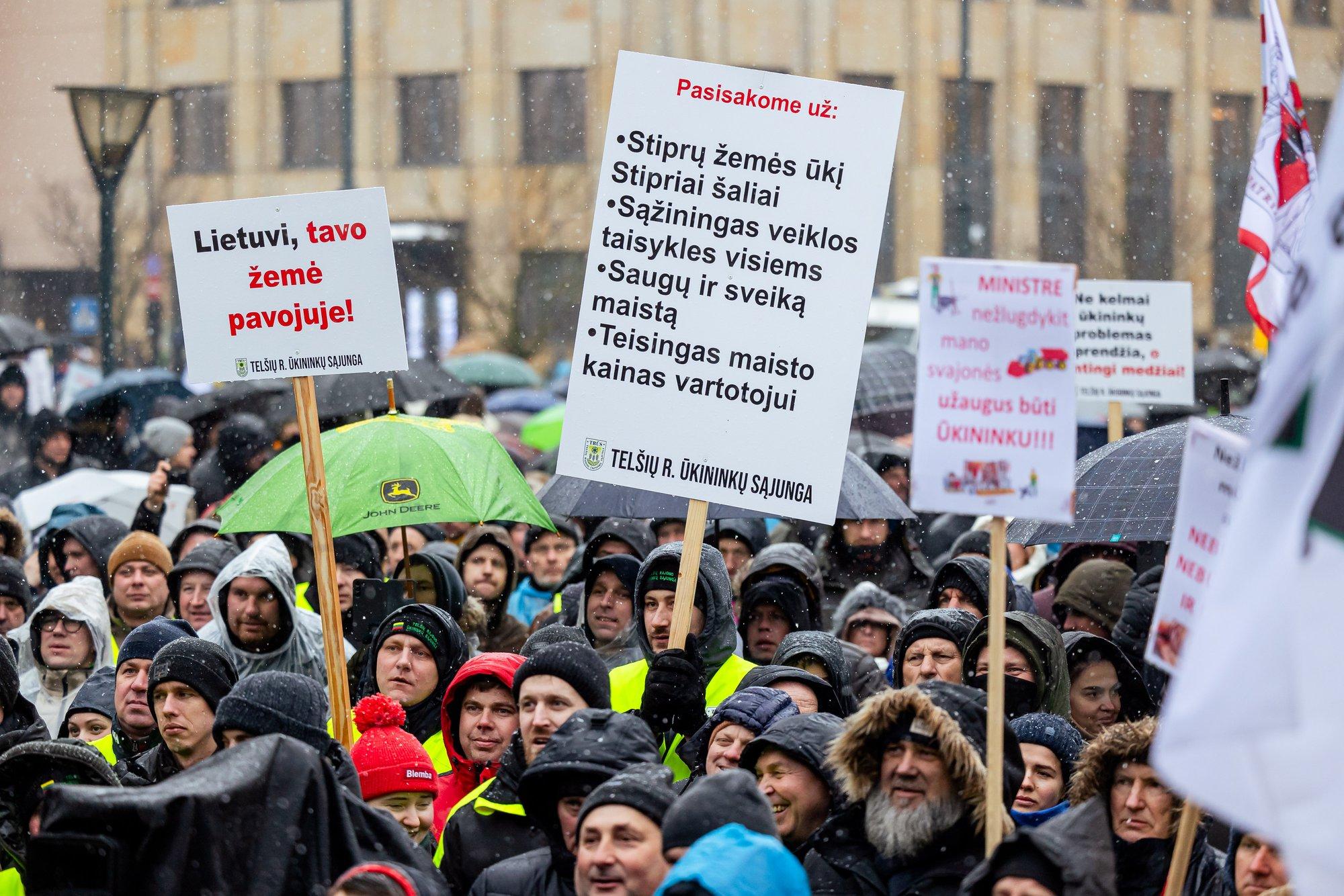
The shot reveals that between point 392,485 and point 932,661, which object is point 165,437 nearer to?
point 392,485

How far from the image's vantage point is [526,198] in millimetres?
37781

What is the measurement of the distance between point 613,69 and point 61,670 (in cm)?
3308

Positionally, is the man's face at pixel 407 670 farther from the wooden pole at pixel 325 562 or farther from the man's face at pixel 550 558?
the man's face at pixel 550 558

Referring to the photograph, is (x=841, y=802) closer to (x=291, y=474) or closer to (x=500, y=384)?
(x=291, y=474)

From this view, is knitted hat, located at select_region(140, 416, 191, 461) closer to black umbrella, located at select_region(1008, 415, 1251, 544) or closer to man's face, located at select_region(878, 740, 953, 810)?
black umbrella, located at select_region(1008, 415, 1251, 544)

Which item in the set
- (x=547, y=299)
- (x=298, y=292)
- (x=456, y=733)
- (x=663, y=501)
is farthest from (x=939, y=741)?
(x=547, y=299)

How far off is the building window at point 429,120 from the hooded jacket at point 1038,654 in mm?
34441

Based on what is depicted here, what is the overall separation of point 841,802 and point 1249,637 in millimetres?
2068

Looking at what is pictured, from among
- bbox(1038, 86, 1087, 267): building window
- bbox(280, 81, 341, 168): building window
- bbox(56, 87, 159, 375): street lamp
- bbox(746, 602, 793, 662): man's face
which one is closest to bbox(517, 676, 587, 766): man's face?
bbox(746, 602, 793, 662): man's face

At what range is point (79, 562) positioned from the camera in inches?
328

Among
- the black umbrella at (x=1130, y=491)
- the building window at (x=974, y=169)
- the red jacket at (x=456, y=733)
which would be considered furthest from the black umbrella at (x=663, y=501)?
the building window at (x=974, y=169)

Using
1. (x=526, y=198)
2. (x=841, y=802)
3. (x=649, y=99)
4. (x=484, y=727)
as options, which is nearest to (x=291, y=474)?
(x=484, y=727)

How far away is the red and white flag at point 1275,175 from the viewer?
5.77 m

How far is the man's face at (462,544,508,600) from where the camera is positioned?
24.8ft
